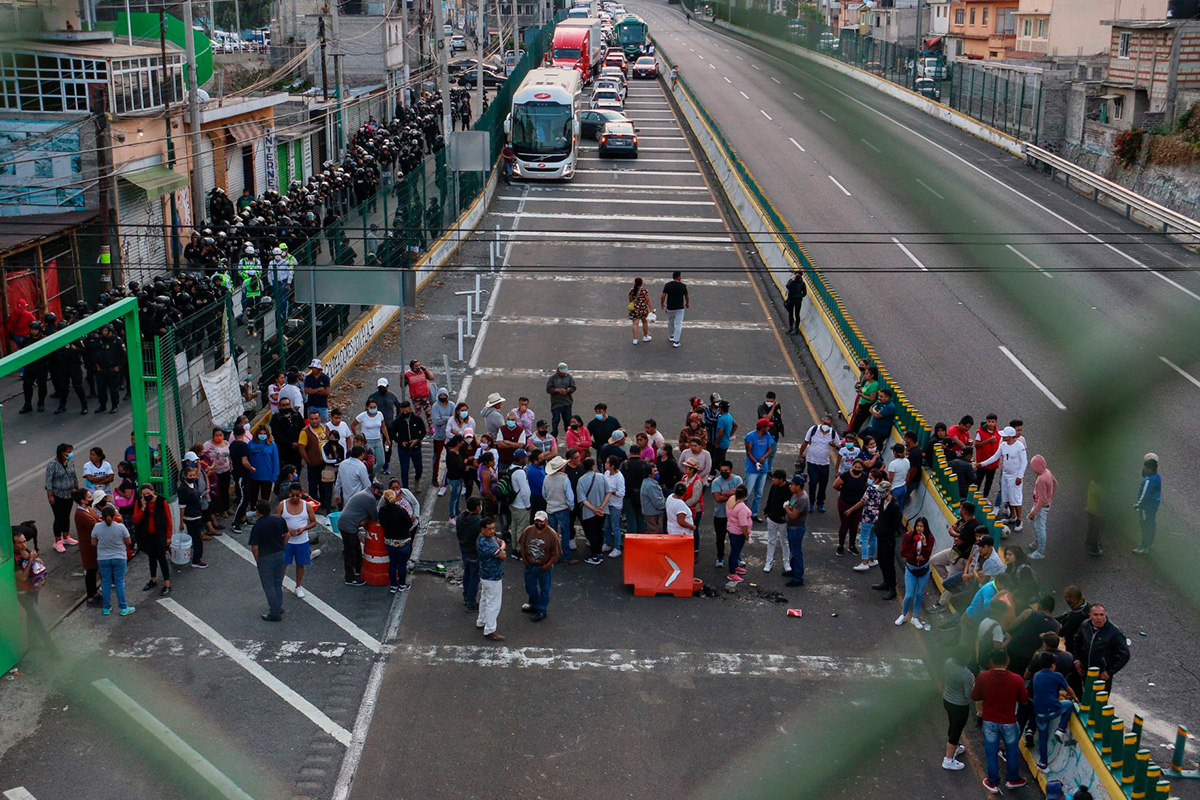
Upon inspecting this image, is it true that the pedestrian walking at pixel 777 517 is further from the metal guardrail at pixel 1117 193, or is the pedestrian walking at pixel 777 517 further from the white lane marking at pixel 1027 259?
the white lane marking at pixel 1027 259

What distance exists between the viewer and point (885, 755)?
1110cm

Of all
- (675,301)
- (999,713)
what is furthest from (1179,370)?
(999,713)

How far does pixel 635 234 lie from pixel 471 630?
21901 mm

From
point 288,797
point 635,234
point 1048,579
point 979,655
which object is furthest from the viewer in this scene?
point 635,234

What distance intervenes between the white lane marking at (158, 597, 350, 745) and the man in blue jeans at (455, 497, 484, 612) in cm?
242

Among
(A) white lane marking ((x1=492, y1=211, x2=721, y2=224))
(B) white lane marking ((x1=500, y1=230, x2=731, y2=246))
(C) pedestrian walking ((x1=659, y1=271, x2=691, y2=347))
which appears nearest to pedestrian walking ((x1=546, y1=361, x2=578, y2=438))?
(C) pedestrian walking ((x1=659, y1=271, x2=691, y2=347))

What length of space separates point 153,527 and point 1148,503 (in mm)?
11739

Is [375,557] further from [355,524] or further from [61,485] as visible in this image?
[61,485]

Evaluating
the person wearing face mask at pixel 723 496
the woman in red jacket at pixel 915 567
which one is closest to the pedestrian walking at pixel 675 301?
the person wearing face mask at pixel 723 496

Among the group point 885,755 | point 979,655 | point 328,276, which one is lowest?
point 885,755

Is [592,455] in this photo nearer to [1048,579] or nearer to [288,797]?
[1048,579]

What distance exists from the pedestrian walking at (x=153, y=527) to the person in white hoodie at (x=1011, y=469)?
10.3 meters

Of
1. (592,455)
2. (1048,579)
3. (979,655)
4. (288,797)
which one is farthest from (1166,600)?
(288,797)

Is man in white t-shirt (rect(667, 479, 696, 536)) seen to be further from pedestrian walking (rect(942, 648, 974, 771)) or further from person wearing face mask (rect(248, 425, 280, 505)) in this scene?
person wearing face mask (rect(248, 425, 280, 505))
